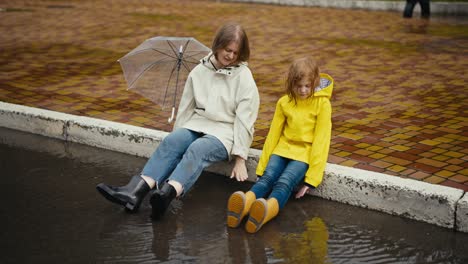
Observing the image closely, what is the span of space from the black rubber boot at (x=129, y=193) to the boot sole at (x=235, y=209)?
64 centimetres

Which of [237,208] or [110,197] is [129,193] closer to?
[110,197]

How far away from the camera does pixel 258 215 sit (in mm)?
3920

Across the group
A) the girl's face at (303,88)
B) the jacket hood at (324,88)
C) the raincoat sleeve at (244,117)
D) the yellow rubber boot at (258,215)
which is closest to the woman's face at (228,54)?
the raincoat sleeve at (244,117)

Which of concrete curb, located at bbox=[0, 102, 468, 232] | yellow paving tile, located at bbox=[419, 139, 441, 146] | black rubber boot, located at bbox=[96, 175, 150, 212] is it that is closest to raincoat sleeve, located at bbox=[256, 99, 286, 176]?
concrete curb, located at bbox=[0, 102, 468, 232]

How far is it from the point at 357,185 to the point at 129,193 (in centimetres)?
153

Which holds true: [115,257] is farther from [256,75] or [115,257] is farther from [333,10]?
[333,10]

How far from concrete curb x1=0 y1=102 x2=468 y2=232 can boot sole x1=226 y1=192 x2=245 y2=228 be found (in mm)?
768

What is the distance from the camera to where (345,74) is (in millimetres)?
7785

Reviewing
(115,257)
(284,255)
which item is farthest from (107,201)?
(284,255)

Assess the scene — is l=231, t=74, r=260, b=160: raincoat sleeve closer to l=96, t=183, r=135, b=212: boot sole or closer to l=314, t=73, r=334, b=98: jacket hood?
l=314, t=73, r=334, b=98: jacket hood

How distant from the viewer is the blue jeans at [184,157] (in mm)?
4309

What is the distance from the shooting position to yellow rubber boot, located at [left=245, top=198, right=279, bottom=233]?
3.91 meters

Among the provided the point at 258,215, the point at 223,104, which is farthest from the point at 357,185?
the point at 223,104

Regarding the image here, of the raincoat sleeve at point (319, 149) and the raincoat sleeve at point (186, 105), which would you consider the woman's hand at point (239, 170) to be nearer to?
the raincoat sleeve at point (319, 149)
